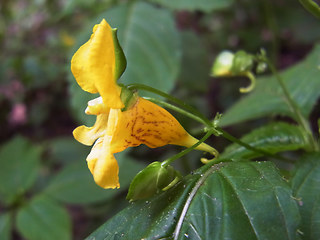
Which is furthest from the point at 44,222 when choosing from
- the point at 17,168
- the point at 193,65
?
the point at 193,65

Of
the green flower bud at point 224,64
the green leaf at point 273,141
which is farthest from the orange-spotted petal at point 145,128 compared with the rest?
the green flower bud at point 224,64

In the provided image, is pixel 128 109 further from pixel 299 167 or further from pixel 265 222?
pixel 299 167

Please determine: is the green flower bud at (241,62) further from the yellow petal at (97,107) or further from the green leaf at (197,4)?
the green leaf at (197,4)

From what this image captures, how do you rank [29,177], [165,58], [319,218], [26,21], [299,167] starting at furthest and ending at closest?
[26,21]
[29,177]
[165,58]
[299,167]
[319,218]

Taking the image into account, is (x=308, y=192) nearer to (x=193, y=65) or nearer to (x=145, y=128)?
(x=145, y=128)

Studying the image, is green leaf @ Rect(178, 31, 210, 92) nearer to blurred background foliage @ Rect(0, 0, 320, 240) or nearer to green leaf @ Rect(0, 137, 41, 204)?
blurred background foliage @ Rect(0, 0, 320, 240)

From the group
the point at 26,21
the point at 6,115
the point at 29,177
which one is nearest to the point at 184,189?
the point at 29,177

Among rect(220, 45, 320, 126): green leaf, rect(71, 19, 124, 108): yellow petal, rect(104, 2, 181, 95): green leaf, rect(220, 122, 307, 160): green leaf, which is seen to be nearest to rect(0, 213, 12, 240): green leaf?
rect(104, 2, 181, 95): green leaf
